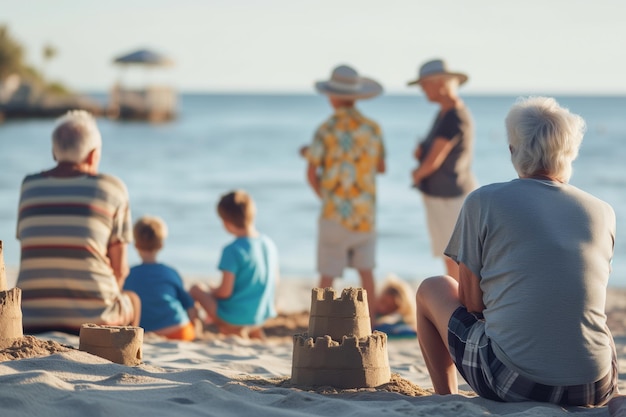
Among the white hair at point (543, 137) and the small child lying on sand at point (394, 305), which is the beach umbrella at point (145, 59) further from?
the white hair at point (543, 137)

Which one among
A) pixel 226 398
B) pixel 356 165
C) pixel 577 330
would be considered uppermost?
pixel 356 165

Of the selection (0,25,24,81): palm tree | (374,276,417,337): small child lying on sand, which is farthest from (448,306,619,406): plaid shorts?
(0,25,24,81): palm tree

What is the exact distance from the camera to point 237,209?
591 centimetres

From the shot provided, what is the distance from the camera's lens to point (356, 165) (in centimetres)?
676

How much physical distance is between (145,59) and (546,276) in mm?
41515

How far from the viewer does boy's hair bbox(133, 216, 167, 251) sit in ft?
18.2

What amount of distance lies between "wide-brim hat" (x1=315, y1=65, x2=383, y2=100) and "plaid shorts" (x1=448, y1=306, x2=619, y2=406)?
3602mm

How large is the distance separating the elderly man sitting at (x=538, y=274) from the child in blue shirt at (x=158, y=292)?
2418 mm

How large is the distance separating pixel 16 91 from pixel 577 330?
55.2m

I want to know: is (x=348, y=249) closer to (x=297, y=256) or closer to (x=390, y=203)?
(x=297, y=256)

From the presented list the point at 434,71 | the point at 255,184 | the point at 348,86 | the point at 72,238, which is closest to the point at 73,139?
the point at 72,238

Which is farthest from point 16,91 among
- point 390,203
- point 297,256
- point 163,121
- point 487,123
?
point 297,256

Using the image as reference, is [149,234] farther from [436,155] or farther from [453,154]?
[453,154]

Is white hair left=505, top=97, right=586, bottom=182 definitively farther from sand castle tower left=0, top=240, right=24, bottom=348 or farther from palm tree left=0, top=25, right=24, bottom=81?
palm tree left=0, top=25, right=24, bottom=81
